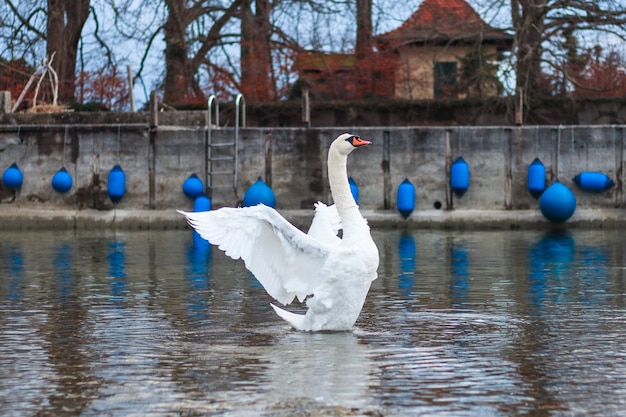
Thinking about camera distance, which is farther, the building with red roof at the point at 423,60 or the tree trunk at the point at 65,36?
the tree trunk at the point at 65,36

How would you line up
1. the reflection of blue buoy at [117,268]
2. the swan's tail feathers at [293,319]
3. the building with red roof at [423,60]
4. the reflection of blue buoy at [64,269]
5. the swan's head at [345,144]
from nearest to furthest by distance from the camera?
1. the swan's tail feathers at [293,319]
2. the swan's head at [345,144]
3. the reflection of blue buoy at [64,269]
4. the reflection of blue buoy at [117,268]
5. the building with red roof at [423,60]

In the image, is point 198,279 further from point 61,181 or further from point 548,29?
point 548,29

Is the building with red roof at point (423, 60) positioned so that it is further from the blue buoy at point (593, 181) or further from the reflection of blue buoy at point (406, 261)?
the reflection of blue buoy at point (406, 261)

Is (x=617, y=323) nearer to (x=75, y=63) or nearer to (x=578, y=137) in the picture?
(x=578, y=137)

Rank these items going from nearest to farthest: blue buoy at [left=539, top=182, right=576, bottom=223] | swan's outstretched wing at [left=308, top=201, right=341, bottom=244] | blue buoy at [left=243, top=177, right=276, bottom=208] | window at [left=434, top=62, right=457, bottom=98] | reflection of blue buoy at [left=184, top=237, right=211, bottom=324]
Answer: swan's outstretched wing at [left=308, top=201, right=341, bottom=244], reflection of blue buoy at [left=184, top=237, right=211, bottom=324], blue buoy at [left=539, top=182, right=576, bottom=223], blue buoy at [left=243, top=177, right=276, bottom=208], window at [left=434, top=62, right=457, bottom=98]

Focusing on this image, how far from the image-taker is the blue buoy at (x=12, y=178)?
2992cm

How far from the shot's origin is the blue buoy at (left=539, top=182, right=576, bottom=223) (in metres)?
27.8

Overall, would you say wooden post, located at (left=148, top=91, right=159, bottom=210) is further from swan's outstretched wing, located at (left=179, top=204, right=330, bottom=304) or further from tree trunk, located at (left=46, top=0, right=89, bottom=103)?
swan's outstretched wing, located at (left=179, top=204, right=330, bottom=304)

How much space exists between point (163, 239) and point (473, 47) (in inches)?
638

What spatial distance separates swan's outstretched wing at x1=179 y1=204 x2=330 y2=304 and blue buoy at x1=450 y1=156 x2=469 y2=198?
16.8 m

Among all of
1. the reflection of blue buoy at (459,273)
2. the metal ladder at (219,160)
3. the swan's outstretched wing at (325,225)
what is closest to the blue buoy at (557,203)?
the reflection of blue buoy at (459,273)

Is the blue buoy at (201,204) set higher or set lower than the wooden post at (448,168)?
lower

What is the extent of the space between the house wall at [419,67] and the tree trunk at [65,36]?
34.8 ft

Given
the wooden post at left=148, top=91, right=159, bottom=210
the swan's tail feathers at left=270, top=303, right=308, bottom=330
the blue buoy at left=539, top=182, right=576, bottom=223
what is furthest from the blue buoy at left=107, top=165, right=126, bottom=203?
the swan's tail feathers at left=270, top=303, right=308, bottom=330
